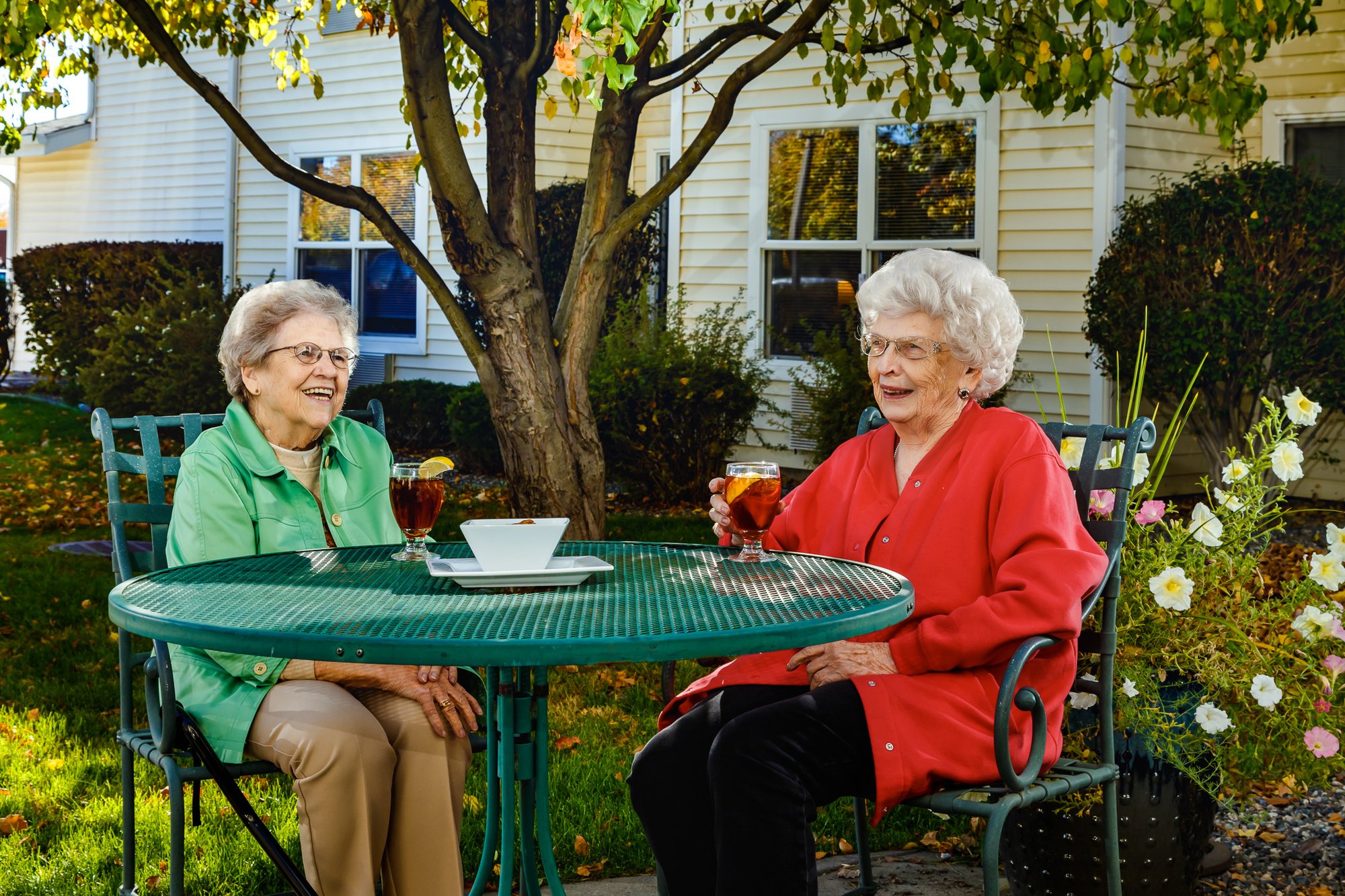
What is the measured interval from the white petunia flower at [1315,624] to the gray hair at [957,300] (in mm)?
992

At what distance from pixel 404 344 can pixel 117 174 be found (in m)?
6.69

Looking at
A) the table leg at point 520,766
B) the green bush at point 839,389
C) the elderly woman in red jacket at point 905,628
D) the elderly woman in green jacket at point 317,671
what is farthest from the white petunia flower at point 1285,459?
the green bush at point 839,389

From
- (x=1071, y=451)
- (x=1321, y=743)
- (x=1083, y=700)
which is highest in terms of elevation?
(x=1071, y=451)

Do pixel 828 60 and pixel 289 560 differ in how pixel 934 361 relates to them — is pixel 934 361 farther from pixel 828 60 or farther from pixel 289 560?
pixel 828 60

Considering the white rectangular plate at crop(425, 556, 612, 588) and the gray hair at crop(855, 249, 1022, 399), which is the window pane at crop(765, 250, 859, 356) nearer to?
the gray hair at crop(855, 249, 1022, 399)

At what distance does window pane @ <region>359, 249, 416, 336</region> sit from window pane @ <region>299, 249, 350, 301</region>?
0.26 m

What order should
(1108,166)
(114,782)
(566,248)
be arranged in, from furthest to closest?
(566,248), (1108,166), (114,782)

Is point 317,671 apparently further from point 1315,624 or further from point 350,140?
point 350,140

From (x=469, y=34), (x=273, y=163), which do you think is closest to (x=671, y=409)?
(x=469, y=34)

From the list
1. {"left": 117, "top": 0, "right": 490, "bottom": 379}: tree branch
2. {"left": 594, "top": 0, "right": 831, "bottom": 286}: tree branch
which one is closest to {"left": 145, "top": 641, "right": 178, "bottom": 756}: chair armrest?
{"left": 117, "top": 0, "right": 490, "bottom": 379}: tree branch

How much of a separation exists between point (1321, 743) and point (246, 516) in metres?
2.54

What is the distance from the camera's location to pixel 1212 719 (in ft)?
9.85

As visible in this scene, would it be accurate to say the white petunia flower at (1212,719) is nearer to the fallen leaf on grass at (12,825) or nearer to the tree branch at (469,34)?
the fallen leaf on grass at (12,825)

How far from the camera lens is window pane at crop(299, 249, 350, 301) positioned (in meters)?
14.1
